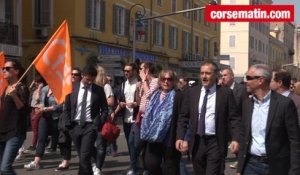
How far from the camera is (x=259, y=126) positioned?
209 inches

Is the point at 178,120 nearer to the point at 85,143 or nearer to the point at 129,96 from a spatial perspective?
the point at 85,143

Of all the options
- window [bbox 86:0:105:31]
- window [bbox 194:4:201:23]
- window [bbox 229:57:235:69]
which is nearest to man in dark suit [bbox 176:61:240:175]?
window [bbox 86:0:105:31]

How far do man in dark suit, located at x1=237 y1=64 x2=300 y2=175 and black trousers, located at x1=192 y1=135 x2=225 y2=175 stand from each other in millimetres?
858

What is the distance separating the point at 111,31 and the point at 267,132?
89.1ft

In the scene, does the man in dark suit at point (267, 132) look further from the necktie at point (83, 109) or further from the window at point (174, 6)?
the window at point (174, 6)

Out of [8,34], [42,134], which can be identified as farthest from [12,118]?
[8,34]

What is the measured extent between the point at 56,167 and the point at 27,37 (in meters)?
19.4

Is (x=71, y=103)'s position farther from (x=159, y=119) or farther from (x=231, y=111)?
(x=231, y=111)

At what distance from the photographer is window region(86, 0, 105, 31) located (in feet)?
96.5

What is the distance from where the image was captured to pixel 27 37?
29188 millimetres

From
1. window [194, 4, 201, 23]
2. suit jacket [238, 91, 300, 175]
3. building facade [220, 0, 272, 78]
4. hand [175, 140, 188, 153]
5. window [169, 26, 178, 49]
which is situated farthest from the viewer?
building facade [220, 0, 272, 78]

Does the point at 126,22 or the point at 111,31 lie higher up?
the point at 126,22

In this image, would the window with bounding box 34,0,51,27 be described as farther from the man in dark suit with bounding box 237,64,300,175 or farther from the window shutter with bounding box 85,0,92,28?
the man in dark suit with bounding box 237,64,300,175

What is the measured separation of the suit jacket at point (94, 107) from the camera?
27.6 ft
